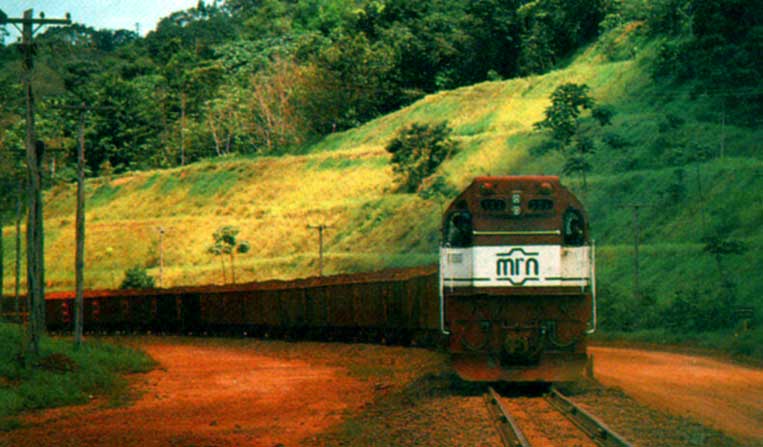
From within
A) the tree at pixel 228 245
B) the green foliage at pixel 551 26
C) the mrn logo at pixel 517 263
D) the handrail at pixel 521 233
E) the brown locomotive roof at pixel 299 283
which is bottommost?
the brown locomotive roof at pixel 299 283

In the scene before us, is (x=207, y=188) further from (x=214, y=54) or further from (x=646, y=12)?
(x=214, y=54)

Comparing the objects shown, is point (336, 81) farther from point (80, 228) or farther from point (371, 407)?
point (371, 407)

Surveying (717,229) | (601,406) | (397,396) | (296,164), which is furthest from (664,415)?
(296,164)

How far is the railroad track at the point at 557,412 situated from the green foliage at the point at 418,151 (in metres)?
80.5

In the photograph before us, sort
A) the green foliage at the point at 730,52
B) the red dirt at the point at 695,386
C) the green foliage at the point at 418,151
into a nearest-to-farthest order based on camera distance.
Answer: the red dirt at the point at 695,386
the green foliage at the point at 730,52
the green foliage at the point at 418,151

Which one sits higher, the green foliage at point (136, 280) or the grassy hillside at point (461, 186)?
the grassy hillside at point (461, 186)

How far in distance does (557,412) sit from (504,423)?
202 cm

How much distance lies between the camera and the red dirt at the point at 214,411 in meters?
18.6

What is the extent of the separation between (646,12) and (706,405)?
344 feet

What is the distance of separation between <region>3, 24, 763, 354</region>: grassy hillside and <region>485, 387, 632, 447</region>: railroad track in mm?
33556

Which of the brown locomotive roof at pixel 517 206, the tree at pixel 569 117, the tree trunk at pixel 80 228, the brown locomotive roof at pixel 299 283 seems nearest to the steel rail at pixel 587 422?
the brown locomotive roof at pixel 517 206

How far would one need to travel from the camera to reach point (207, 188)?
401ft

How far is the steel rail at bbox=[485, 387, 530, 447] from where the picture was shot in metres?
15.0

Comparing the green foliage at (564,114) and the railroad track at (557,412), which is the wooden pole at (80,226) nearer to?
the railroad track at (557,412)
